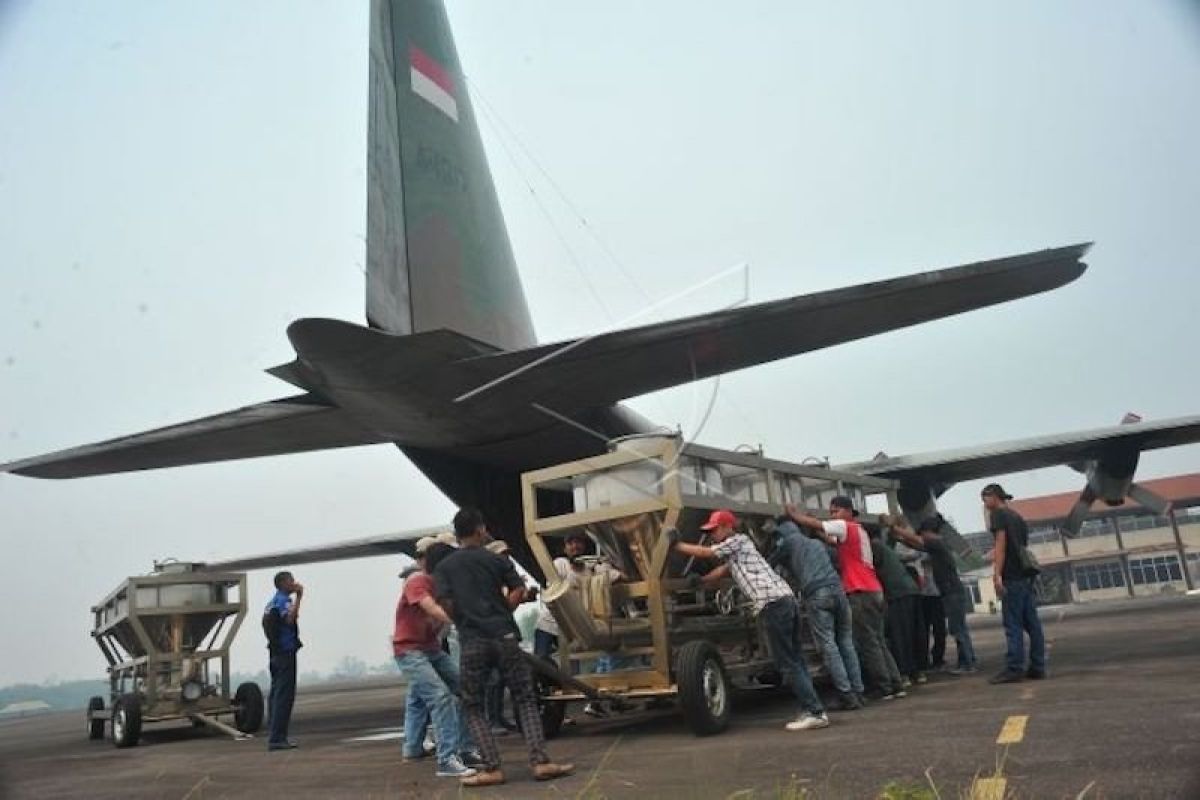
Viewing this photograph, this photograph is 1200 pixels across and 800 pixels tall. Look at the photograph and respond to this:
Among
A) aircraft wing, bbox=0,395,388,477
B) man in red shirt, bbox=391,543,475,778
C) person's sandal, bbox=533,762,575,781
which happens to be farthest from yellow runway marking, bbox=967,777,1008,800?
aircraft wing, bbox=0,395,388,477

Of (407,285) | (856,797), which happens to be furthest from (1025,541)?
(407,285)

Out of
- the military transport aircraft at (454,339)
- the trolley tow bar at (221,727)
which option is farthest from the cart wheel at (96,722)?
the military transport aircraft at (454,339)

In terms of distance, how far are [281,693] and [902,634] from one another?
259 inches

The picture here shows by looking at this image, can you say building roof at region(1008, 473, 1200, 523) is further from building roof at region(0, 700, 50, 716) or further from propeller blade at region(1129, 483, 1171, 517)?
building roof at region(0, 700, 50, 716)

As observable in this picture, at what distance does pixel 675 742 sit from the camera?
670cm

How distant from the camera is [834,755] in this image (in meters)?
5.38

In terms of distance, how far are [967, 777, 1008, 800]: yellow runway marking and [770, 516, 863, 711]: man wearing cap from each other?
348 cm

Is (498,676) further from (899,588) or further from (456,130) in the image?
(456,130)

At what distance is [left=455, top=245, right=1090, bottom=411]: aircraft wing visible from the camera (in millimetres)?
7438

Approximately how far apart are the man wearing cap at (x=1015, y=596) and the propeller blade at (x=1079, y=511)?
12.4m

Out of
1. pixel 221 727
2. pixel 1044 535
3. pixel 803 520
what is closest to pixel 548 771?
pixel 803 520

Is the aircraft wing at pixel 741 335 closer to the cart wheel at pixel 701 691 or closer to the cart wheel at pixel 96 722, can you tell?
the cart wheel at pixel 701 691

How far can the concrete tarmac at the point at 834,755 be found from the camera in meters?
4.33

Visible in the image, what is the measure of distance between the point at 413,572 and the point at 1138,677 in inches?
249
